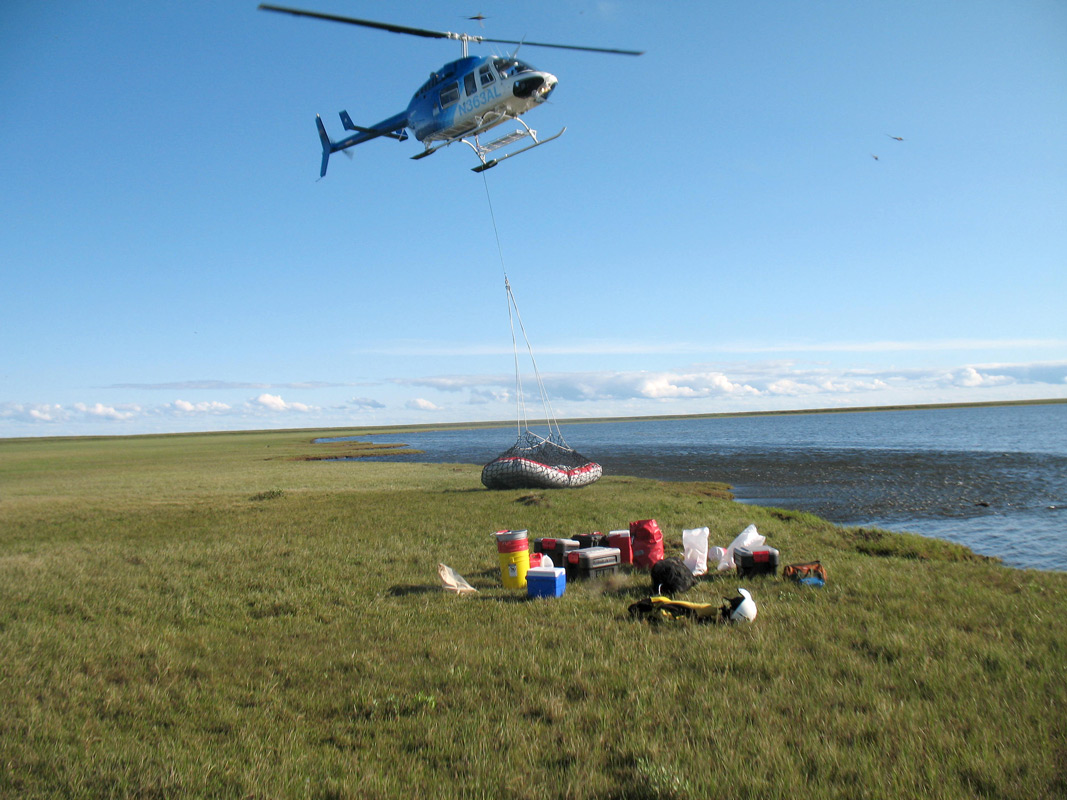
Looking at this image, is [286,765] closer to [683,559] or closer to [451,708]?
[451,708]

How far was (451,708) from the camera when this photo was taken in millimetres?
5266

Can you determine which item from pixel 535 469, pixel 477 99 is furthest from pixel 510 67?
pixel 535 469

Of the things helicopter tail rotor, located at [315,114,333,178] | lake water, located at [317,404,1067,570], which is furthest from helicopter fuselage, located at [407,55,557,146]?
lake water, located at [317,404,1067,570]

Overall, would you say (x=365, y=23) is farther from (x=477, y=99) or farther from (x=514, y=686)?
(x=514, y=686)

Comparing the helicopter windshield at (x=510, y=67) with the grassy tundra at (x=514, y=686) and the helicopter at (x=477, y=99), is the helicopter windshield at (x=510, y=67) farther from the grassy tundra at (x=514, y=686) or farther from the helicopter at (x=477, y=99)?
the grassy tundra at (x=514, y=686)

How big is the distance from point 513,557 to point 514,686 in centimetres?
349

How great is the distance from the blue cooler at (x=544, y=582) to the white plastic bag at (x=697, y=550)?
2.17 metres

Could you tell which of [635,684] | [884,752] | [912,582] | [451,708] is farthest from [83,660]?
[912,582]

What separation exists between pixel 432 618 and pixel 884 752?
16.6 feet

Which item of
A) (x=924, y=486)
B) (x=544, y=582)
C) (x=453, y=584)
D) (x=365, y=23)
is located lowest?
(x=924, y=486)

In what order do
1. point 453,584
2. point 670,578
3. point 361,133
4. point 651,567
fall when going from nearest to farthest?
1. point 670,578
2. point 453,584
3. point 651,567
4. point 361,133

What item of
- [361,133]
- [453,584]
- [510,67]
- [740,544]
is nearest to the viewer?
[453,584]

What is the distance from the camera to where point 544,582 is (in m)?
8.55

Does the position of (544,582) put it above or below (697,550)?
below
